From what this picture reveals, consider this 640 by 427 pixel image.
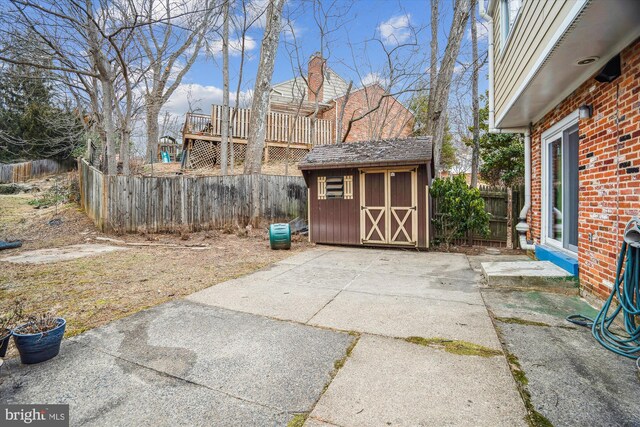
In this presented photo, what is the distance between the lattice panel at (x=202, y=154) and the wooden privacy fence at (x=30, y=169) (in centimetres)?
1101

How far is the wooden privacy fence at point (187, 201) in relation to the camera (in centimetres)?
850

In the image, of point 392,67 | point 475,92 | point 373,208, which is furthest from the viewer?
point 392,67

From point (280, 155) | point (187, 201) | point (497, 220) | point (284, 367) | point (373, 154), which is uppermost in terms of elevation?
point (280, 155)

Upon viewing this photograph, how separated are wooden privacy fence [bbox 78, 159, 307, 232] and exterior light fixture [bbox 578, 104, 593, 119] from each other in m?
7.58

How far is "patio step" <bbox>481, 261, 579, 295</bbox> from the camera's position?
3919 mm

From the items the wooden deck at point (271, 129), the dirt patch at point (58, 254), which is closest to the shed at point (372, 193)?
the dirt patch at point (58, 254)

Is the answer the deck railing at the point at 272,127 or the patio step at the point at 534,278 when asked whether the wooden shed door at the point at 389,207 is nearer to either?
the patio step at the point at 534,278

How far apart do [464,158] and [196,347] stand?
76.0 ft

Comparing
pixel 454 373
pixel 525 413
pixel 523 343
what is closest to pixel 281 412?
pixel 454 373

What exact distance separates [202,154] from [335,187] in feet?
29.4

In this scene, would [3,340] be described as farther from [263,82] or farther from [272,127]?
[272,127]

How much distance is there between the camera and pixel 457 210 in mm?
7137

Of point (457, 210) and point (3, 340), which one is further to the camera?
point (457, 210)

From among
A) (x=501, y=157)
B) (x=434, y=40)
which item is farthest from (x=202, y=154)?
(x=501, y=157)
